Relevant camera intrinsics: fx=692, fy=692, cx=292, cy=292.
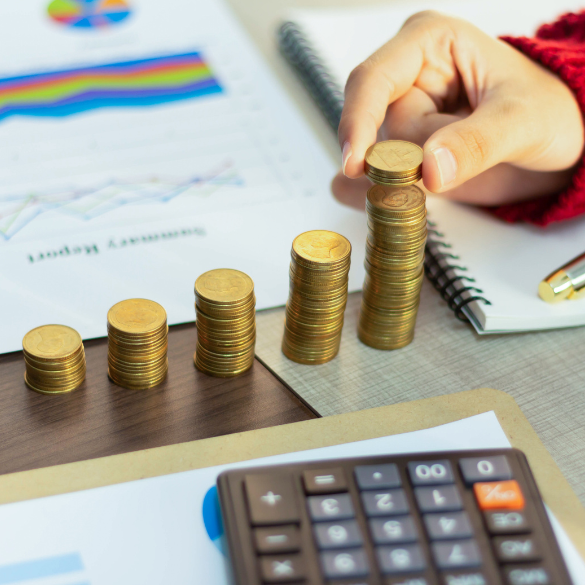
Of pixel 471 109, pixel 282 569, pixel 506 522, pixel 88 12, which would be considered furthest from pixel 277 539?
pixel 88 12

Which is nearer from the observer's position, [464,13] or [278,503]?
[278,503]

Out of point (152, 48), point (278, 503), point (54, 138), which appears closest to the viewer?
point (278, 503)

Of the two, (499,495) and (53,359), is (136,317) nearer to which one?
(53,359)

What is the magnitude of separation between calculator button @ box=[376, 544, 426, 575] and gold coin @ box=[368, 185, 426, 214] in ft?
0.69

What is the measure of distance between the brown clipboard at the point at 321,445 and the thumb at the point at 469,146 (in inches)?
5.9

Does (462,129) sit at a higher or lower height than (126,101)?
higher

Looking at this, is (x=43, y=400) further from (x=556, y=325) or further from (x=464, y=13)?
(x=464, y=13)

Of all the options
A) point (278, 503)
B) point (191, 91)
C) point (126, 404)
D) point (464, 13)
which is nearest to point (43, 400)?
point (126, 404)

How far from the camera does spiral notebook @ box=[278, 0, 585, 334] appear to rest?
0.53 m

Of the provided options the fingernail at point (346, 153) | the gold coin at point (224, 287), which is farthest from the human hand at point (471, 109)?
the gold coin at point (224, 287)

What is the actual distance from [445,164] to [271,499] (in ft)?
0.84

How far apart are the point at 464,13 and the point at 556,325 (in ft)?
1.75

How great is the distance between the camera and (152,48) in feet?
2.71

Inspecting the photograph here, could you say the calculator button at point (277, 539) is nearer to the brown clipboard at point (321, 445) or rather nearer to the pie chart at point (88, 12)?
the brown clipboard at point (321, 445)
